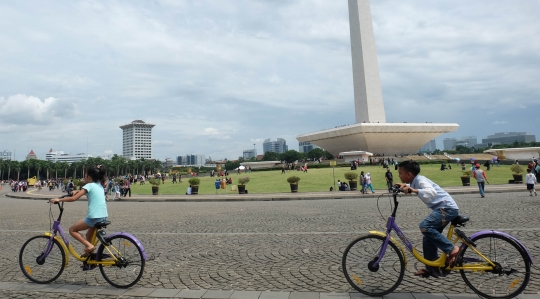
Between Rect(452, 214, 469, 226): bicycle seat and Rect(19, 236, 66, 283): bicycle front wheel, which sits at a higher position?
Rect(452, 214, 469, 226): bicycle seat

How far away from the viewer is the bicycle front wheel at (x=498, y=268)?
3961 millimetres

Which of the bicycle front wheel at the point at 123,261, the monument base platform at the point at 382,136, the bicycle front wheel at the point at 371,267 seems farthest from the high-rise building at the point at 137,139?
the bicycle front wheel at the point at 371,267

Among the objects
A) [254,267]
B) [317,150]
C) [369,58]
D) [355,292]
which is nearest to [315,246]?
[254,267]

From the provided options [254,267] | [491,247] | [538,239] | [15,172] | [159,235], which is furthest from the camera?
[15,172]

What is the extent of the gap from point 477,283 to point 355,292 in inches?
52.6

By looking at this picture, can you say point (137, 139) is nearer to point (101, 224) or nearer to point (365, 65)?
point (365, 65)

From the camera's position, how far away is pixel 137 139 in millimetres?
187875

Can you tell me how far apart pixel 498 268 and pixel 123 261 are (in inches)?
174

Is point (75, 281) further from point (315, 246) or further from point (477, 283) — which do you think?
point (477, 283)

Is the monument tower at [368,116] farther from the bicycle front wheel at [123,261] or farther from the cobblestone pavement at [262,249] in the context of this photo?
the bicycle front wheel at [123,261]

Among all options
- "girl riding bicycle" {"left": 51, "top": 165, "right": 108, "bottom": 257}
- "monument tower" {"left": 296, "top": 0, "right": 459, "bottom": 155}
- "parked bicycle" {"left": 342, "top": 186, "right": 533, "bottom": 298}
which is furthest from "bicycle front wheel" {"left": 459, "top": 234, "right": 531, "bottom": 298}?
"monument tower" {"left": 296, "top": 0, "right": 459, "bottom": 155}

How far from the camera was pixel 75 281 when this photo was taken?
16.9ft

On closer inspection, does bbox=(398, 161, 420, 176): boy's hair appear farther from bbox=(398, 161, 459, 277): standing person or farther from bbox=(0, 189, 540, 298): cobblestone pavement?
bbox=(0, 189, 540, 298): cobblestone pavement

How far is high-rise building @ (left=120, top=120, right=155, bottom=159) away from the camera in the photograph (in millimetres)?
186375
